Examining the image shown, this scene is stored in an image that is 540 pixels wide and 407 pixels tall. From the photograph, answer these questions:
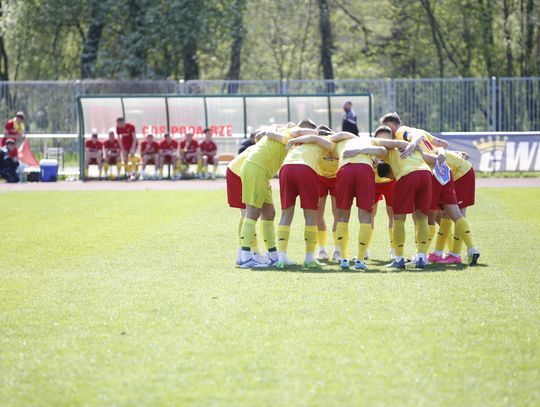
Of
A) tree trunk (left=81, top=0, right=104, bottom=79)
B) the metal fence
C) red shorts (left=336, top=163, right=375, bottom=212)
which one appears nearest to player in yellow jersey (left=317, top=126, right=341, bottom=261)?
red shorts (left=336, top=163, right=375, bottom=212)

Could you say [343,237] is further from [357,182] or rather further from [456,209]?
[456,209]

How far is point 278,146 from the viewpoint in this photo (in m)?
12.0

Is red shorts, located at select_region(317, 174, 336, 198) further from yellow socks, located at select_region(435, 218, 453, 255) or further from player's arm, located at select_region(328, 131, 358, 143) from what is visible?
yellow socks, located at select_region(435, 218, 453, 255)

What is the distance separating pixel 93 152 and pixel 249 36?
83.2 ft

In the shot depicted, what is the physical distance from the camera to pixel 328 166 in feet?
40.0

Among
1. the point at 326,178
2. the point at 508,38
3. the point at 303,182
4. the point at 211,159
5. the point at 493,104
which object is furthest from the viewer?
the point at 508,38

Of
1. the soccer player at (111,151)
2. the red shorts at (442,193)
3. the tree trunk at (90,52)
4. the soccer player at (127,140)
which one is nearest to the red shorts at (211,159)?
the soccer player at (127,140)

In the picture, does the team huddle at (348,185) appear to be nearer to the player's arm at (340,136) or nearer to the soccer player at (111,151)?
the player's arm at (340,136)

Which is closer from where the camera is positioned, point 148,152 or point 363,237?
point 363,237

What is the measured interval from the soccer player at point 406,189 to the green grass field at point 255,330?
0.43 metres

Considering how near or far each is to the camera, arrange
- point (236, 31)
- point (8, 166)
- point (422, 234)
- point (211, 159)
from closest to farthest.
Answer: point (422, 234) → point (8, 166) → point (211, 159) → point (236, 31)

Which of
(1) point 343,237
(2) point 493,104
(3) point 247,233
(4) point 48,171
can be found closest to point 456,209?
(1) point 343,237

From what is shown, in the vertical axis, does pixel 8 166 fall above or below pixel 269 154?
below

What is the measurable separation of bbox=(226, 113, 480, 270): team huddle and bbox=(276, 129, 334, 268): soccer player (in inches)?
0.4
